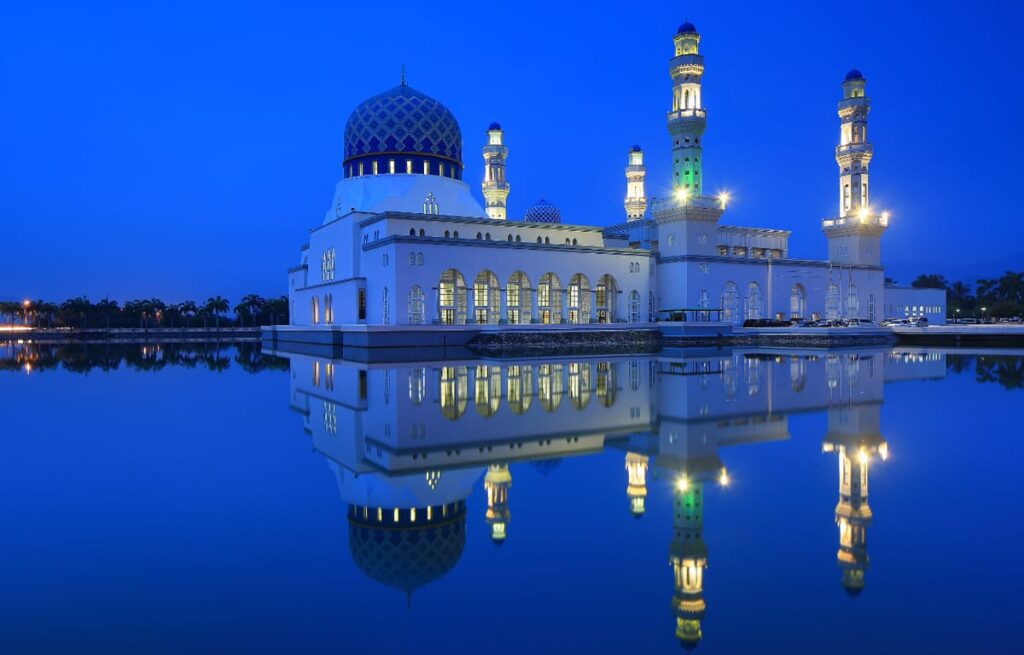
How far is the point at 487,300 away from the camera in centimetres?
3064

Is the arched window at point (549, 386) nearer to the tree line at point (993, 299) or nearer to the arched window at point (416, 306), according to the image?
the arched window at point (416, 306)

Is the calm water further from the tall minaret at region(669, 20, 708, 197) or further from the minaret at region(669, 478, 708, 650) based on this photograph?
the tall minaret at region(669, 20, 708, 197)

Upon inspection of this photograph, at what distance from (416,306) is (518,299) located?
547cm

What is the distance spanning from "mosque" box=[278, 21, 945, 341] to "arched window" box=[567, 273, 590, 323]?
0.07m

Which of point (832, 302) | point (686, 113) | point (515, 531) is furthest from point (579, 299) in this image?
point (515, 531)

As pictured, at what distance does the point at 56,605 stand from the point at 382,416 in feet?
19.3

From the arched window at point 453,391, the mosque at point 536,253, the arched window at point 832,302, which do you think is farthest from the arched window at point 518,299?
the arched window at point 832,302

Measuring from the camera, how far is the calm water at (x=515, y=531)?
2994mm

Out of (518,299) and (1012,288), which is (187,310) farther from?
(1012,288)

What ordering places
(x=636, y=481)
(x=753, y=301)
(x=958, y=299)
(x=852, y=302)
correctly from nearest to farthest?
(x=636, y=481) → (x=753, y=301) → (x=852, y=302) → (x=958, y=299)

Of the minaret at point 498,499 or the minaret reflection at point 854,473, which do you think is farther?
the minaret at point 498,499

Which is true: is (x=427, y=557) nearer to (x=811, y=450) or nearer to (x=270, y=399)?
(x=811, y=450)

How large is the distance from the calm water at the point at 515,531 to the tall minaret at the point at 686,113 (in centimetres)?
2671

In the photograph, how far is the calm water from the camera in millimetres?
2994
